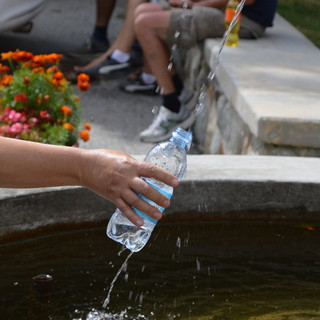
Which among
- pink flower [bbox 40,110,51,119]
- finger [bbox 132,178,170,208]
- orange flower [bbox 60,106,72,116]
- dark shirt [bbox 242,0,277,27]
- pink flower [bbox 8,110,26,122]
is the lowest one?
dark shirt [bbox 242,0,277,27]

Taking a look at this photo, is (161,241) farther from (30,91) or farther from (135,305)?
(30,91)

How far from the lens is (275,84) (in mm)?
5184

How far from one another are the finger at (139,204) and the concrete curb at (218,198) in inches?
49.9

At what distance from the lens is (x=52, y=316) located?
121 inches

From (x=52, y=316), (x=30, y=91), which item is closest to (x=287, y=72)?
(x=30, y=91)

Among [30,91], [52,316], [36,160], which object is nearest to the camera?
[36,160]

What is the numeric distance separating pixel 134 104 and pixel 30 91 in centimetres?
261

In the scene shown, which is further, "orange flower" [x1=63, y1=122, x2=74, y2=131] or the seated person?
the seated person

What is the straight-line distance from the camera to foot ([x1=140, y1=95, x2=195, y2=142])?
6383mm

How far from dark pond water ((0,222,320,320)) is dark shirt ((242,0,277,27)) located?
3.23 m

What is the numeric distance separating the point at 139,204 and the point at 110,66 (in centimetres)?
588

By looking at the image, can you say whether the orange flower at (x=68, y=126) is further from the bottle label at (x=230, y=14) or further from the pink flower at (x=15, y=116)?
the bottle label at (x=230, y=14)

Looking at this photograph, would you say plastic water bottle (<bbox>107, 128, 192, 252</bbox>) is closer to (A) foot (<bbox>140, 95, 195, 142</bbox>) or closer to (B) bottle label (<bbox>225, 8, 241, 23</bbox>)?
(A) foot (<bbox>140, 95, 195, 142</bbox>)

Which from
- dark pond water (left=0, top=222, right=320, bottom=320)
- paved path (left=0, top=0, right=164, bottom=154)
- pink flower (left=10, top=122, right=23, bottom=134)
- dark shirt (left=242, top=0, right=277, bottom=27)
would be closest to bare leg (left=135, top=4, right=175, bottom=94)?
paved path (left=0, top=0, right=164, bottom=154)
